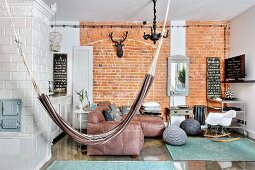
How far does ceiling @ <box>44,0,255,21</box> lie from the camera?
Answer: 5051 mm

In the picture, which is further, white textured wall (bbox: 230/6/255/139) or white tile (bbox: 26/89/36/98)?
white textured wall (bbox: 230/6/255/139)

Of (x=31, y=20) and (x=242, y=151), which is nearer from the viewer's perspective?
(x=31, y=20)

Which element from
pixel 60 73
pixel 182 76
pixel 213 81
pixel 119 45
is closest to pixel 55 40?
pixel 60 73

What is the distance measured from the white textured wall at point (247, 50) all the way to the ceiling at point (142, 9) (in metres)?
0.23

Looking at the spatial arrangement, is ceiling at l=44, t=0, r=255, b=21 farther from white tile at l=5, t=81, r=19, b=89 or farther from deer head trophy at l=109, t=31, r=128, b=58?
white tile at l=5, t=81, r=19, b=89

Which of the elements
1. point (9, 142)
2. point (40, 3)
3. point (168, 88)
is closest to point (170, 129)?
point (168, 88)

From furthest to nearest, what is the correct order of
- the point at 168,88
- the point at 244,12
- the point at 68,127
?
the point at 168,88 < the point at 244,12 < the point at 68,127

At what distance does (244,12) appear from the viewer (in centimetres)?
579

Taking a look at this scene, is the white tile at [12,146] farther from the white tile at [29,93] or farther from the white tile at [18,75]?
the white tile at [18,75]

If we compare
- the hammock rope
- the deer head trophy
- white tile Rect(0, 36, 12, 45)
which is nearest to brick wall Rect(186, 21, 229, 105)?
the deer head trophy

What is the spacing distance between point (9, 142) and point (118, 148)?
1.66 metres

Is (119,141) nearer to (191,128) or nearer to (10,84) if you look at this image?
(10,84)

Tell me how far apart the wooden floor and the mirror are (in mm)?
1766

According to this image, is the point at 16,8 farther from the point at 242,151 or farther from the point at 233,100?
the point at 233,100
